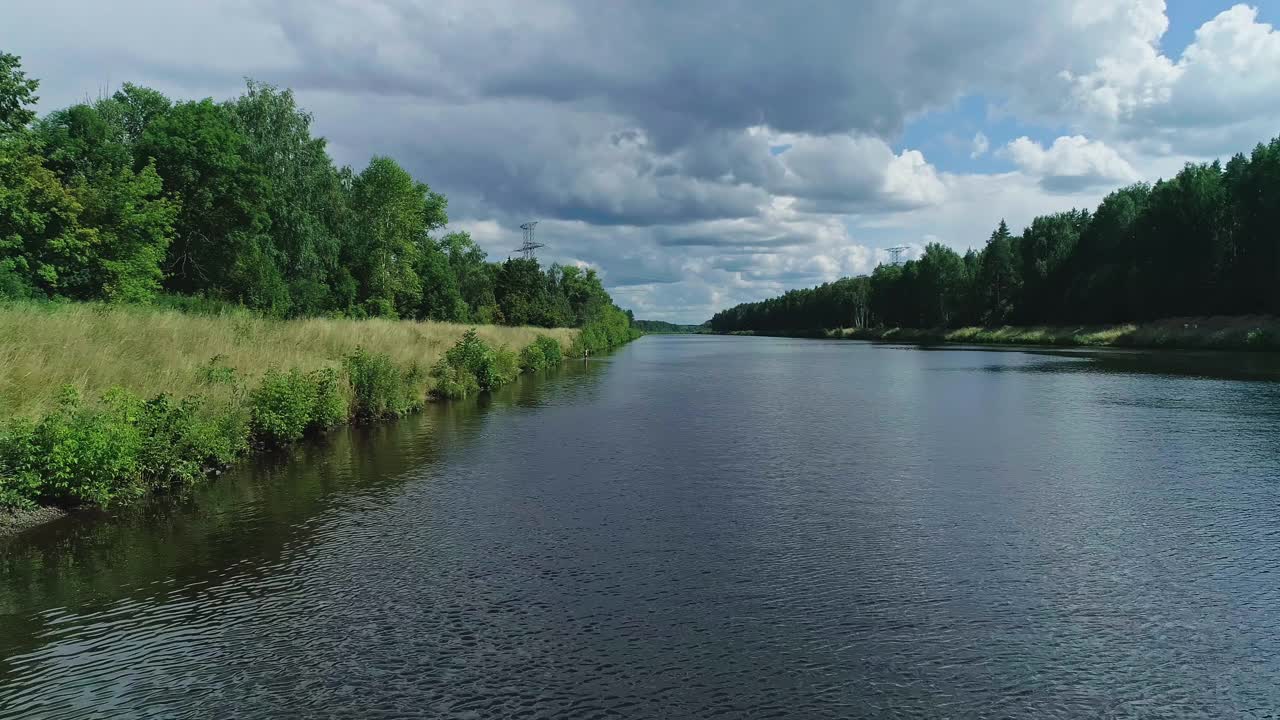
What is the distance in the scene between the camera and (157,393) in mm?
14898

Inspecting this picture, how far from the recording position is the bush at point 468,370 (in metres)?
30.0

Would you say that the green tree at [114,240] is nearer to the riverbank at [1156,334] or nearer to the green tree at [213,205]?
the green tree at [213,205]

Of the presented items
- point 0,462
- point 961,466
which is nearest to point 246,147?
point 0,462

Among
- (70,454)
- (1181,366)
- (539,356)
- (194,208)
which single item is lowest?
(1181,366)

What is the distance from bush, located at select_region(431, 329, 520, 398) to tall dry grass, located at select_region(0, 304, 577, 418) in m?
1.97

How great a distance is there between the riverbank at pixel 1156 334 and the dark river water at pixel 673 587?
54620mm

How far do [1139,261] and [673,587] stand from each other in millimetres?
97514

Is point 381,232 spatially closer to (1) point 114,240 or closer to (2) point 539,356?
(2) point 539,356

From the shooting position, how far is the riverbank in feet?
201

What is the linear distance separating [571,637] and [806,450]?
11745mm

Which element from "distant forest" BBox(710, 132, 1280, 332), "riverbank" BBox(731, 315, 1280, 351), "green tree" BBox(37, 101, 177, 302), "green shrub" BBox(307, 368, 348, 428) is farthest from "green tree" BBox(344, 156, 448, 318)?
"distant forest" BBox(710, 132, 1280, 332)

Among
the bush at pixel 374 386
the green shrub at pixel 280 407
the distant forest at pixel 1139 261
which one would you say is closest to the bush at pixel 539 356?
the bush at pixel 374 386

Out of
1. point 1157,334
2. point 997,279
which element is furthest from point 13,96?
point 997,279

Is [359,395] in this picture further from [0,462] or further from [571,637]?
[571,637]
